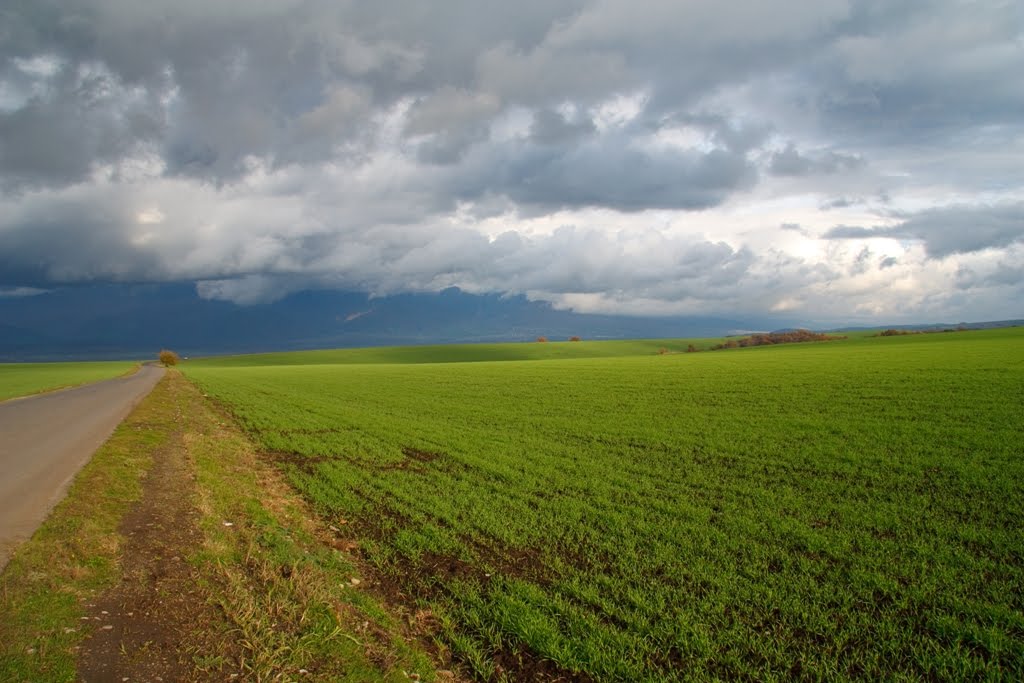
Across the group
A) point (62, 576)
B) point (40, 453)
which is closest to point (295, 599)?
point (62, 576)

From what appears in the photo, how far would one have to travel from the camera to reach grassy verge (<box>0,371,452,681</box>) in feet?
20.4

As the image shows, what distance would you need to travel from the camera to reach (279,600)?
767cm

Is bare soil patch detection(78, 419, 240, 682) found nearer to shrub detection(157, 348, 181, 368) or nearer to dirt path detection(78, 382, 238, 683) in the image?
dirt path detection(78, 382, 238, 683)

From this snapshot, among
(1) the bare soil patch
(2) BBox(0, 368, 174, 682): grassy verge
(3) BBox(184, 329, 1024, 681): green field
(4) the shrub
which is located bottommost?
(3) BBox(184, 329, 1024, 681): green field

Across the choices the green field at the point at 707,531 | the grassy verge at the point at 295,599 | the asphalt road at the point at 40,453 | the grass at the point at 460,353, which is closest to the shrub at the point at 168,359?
the grass at the point at 460,353

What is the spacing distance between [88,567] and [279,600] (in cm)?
344

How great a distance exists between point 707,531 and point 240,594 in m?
8.30

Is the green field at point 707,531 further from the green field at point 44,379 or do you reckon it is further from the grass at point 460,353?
the grass at point 460,353

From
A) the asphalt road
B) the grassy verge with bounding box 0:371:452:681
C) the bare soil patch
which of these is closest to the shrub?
the asphalt road

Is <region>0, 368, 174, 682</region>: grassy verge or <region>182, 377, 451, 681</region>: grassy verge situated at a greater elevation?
<region>0, 368, 174, 682</region>: grassy verge

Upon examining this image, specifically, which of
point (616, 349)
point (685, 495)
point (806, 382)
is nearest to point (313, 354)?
point (616, 349)

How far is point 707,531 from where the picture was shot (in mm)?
10508

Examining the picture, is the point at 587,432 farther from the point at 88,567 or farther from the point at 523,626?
the point at 88,567

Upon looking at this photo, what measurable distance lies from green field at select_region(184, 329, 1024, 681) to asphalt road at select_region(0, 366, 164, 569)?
561 cm
